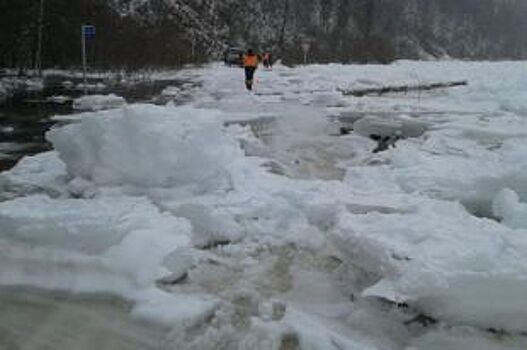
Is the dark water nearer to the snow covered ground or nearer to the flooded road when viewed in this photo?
the snow covered ground

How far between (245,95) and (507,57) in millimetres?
101051

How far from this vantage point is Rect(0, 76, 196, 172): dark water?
11.3 meters

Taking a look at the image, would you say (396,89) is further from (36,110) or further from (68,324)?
(68,324)

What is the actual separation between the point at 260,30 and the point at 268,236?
61054 millimetres

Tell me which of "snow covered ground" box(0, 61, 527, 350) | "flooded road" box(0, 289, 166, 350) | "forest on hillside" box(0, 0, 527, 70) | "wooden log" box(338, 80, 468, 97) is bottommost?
"flooded road" box(0, 289, 166, 350)

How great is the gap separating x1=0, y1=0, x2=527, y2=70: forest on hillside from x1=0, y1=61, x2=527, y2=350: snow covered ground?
22943 mm

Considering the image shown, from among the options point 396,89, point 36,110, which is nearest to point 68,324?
point 36,110

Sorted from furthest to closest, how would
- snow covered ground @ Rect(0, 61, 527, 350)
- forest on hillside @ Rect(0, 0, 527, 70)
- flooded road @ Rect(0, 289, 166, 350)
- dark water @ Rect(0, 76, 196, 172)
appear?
1. forest on hillside @ Rect(0, 0, 527, 70)
2. dark water @ Rect(0, 76, 196, 172)
3. snow covered ground @ Rect(0, 61, 527, 350)
4. flooded road @ Rect(0, 289, 166, 350)

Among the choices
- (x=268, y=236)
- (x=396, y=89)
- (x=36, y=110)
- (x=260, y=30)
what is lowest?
(x=268, y=236)

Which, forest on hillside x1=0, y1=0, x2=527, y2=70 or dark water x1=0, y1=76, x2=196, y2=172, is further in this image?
Answer: forest on hillside x1=0, y1=0, x2=527, y2=70

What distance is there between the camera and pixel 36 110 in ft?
55.5

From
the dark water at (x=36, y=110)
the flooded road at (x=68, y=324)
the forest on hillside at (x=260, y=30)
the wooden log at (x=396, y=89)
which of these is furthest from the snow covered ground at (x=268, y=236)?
the forest on hillside at (x=260, y=30)

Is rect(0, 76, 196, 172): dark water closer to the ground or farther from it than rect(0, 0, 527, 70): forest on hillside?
closer to the ground

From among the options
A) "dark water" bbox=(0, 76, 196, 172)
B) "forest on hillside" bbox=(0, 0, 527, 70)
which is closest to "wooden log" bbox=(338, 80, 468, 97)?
"dark water" bbox=(0, 76, 196, 172)
